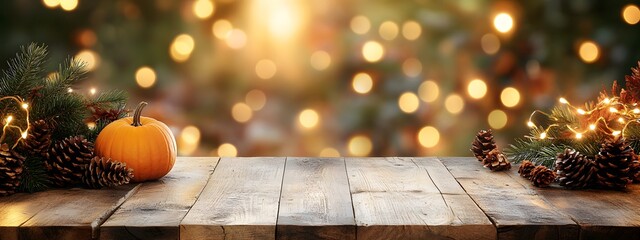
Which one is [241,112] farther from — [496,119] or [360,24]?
[496,119]

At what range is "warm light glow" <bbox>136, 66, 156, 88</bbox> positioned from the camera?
2.26 metres

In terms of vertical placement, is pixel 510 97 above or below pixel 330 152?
above

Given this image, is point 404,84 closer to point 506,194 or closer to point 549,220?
point 506,194

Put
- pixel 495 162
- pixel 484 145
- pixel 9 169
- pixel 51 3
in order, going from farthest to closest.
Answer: pixel 51 3
pixel 484 145
pixel 495 162
pixel 9 169

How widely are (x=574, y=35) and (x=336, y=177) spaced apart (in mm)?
1019

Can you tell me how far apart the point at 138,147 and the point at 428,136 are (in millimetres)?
1023

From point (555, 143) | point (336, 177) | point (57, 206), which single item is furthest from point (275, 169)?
point (555, 143)

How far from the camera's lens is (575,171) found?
158 centimetres

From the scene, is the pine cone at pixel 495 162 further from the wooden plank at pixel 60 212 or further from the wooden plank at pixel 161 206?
the wooden plank at pixel 60 212

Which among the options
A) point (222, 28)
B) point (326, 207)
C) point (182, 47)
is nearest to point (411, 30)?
point (222, 28)

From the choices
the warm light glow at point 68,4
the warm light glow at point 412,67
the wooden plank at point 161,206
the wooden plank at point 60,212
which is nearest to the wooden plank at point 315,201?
the wooden plank at point 161,206

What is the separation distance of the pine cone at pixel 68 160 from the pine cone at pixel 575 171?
945 mm

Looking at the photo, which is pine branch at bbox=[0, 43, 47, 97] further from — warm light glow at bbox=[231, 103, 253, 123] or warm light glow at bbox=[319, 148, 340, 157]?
warm light glow at bbox=[319, 148, 340, 157]

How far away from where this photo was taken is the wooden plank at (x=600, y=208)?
1278 mm
